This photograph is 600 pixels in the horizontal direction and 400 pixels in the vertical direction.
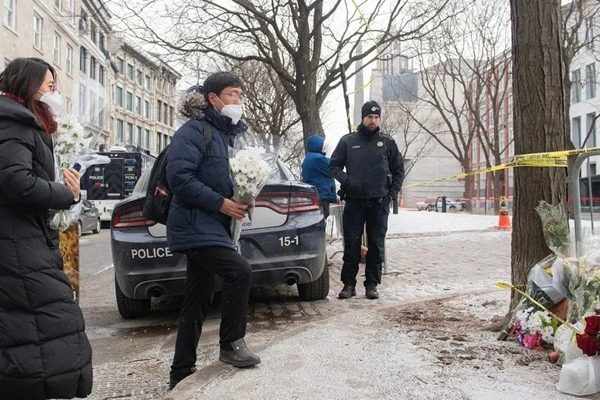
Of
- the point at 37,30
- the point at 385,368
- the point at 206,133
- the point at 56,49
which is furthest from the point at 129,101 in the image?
the point at 385,368

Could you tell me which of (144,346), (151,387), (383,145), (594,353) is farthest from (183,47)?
(594,353)

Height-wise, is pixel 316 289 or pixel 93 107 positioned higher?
pixel 93 107

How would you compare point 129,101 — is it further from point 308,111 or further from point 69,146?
point 69,146

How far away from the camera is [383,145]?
5.82m

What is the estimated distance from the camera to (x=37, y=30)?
30.0 m

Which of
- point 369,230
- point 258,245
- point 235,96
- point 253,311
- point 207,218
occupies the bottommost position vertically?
point 253,311

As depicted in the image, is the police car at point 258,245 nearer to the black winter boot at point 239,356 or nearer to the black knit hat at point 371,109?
the black knit hat at point 371,109

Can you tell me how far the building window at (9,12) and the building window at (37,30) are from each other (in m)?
3.10

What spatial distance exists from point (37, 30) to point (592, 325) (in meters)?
32.9

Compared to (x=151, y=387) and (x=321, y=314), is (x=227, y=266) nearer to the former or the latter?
(x=151, y=387)

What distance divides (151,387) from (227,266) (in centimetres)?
100

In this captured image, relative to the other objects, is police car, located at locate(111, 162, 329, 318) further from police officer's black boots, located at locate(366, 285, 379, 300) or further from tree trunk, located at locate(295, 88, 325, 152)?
tree trunk, located at locate(295, 88, 325, 152)

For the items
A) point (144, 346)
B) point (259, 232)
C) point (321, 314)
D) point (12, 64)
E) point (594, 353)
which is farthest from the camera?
point (321, 314)

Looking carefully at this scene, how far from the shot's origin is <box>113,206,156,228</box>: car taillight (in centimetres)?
490
